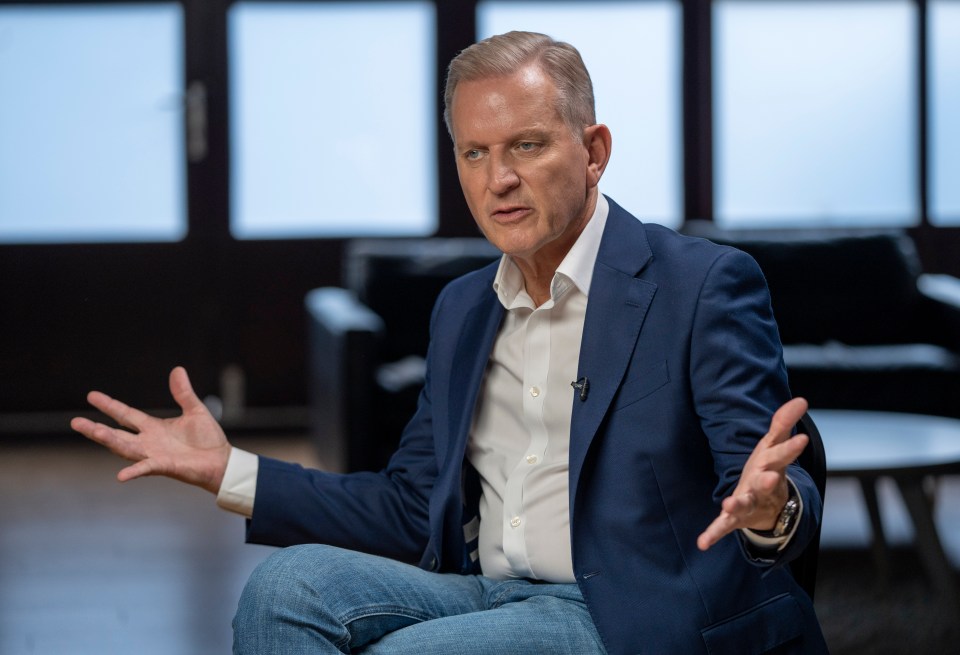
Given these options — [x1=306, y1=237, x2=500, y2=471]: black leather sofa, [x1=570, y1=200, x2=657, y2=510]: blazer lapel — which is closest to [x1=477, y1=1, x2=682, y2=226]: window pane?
[x1=306, y1=237, x2=500, y2=471]: black leather sofa

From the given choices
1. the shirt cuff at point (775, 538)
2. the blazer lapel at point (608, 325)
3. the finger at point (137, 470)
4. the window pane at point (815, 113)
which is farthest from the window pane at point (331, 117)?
the shirt cuff at point (775, 538)

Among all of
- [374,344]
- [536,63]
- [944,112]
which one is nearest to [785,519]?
[536,63]

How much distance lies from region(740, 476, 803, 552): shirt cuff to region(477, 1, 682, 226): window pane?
201 inches

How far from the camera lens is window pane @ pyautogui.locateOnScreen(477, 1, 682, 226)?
21.0 ft

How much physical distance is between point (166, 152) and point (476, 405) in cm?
474

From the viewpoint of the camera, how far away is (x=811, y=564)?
1.64m

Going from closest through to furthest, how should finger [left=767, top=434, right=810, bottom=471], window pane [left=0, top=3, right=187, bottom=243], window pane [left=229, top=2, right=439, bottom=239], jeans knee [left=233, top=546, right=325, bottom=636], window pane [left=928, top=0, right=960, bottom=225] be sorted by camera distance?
finger [left=767, top=434, right=810, bottom=471]
jeans knee [left=233, top=546, right=325, bottom=636]
window pane [left=0, top=3, right=187, bottom=243]
window pane [left=229, top=2, right=439, bottom=239]
window pane [left=928, top=0, right=960, bottom=225]

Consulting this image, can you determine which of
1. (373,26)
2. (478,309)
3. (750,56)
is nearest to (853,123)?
(750,56)

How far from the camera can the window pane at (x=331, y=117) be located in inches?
245

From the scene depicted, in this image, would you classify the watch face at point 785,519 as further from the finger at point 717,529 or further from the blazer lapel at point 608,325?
the blazer lapel at point 608,325

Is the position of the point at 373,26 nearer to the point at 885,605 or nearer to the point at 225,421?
the point at 225,421

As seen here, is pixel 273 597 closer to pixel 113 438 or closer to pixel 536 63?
pixel 113 438

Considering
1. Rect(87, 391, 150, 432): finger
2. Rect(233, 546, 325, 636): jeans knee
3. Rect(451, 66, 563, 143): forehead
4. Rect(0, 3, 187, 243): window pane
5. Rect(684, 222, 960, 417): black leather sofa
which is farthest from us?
Rect(0, 3, 187, 243): window pane

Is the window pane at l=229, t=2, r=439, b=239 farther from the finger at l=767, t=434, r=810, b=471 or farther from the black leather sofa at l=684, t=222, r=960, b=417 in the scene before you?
the finger at l=767, t=434, r=810, b=471
